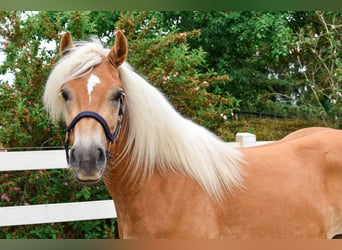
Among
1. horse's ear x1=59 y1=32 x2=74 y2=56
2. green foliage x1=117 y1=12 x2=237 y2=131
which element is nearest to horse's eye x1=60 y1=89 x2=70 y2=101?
horse's ear x1=59 y1=32 x2=74 y2=56

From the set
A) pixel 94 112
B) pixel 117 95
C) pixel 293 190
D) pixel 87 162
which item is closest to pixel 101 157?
pixel 87 162

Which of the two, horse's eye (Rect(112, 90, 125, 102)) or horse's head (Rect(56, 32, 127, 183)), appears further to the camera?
horse's eye (Rect(112, 90, 125, 102))

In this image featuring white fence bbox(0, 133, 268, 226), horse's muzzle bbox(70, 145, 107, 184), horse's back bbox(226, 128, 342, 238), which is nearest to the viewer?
horse's muzzle bbox(70, 145, 107, 184)

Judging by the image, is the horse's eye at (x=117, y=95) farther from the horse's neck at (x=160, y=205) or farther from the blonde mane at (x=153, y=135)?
the horse's neck at (x=160, y=205)

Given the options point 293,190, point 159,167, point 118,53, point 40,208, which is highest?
point 118,53

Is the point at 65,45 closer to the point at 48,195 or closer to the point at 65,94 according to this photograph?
the point at 65,94

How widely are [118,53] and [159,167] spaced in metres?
0.60

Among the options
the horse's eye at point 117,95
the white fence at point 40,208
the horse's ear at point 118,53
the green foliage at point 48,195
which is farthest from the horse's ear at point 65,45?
the green foliage at point 48,195

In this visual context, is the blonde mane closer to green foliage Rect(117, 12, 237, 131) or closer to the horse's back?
the horse's back

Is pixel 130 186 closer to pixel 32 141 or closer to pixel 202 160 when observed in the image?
pixel 202 160

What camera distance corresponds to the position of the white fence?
2777 millimetres

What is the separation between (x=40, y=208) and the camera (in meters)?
2.86

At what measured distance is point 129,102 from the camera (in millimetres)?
1671

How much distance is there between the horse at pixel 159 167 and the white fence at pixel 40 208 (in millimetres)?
1188
